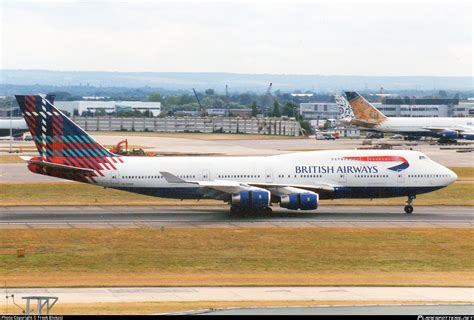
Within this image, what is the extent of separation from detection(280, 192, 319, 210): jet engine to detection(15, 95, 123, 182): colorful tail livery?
39.8ft

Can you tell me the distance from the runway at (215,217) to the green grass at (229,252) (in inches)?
98.3

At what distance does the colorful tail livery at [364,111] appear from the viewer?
575ft

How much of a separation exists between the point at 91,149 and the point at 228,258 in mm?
20118

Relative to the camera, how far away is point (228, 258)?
166ft

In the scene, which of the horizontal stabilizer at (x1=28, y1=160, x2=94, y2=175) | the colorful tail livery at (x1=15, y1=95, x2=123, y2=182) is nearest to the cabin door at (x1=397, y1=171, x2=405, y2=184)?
the colorful tail livery at (x1=15, y1=95, x2=123, y2=182)

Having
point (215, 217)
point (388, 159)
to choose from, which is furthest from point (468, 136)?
point (215, 217)

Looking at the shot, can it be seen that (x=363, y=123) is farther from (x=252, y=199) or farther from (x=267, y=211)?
(x=252, y=199)

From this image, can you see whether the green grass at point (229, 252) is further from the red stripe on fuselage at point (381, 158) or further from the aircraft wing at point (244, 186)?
the red stripe on fuselage at point (381, 158)

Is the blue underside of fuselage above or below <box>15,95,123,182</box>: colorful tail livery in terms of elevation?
below

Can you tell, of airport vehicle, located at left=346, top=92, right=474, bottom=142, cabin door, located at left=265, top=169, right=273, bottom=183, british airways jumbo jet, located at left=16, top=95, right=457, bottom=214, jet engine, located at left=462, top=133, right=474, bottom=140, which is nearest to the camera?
british airways jumbo jet, located at left=16, top=95, right=457, bottom=214

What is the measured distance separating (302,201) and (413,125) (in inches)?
4387

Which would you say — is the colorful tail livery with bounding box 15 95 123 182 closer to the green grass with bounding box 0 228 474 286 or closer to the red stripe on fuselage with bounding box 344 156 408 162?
the green grass with bounding box 0 228 474 286

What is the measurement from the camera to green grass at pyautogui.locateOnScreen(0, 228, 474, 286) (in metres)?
47.4

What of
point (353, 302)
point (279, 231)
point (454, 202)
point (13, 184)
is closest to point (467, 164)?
point (454, 202)
